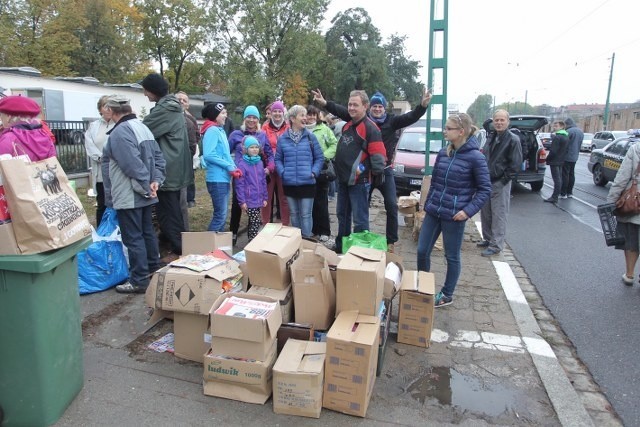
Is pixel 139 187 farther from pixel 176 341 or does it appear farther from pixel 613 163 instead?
pixel 613 163

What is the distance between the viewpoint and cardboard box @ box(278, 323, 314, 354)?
304 centimetres

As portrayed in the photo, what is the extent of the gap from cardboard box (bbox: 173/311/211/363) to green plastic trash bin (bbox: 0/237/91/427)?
0.76 metres

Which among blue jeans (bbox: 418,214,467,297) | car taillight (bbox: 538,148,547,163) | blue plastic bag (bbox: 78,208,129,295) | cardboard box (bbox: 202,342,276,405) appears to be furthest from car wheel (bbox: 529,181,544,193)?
cardboard box (bbox: 202,342,276,405)

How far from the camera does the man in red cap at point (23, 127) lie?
3521 mm

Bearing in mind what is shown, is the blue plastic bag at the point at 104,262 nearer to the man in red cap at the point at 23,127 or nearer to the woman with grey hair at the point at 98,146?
the man in red cap at the point at 23,127

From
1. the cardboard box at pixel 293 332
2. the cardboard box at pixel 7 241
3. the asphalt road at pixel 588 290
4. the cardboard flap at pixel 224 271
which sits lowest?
the asphalt road at pixel 588 290

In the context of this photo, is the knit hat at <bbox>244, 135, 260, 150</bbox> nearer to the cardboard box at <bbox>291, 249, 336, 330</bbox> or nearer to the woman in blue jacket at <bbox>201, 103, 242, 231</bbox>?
the woman in blue jacket at <bbox>201, 103, 242, 231</bbox>

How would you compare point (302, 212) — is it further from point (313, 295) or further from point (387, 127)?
point (313, 295)

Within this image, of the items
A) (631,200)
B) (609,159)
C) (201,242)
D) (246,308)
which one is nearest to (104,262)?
(201,242)

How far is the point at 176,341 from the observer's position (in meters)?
3.24

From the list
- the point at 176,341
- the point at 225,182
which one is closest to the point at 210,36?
the point at 225,182

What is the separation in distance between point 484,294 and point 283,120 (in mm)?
3414

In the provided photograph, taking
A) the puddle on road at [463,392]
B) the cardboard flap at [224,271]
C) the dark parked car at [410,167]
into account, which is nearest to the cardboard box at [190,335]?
the cardboard flap at [224,271]

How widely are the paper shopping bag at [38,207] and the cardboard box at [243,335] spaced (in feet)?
3.17
